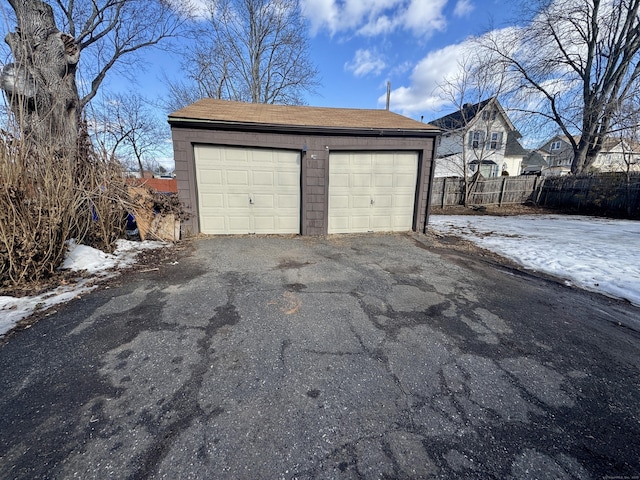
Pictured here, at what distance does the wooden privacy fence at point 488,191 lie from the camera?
43.1 feet

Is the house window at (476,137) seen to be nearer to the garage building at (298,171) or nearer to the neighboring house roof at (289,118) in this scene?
the neighboring house roof at (289,118)

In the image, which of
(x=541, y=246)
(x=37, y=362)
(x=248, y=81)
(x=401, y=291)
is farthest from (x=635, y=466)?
(x=248, y=81)

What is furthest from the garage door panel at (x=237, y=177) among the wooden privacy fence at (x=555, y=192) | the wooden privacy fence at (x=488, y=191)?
the wooden privacy fence at (x=488, y=191)

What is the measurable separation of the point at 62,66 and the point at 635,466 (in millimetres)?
10317

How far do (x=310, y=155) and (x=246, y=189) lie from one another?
5.91 feet

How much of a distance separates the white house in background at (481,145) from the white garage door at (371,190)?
27.5 feet

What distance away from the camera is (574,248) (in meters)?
5.84

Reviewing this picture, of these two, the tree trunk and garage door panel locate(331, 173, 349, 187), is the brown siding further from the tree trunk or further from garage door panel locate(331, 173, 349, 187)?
the tree trunk

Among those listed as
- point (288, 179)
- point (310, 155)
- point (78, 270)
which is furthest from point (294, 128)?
point (78, 270)

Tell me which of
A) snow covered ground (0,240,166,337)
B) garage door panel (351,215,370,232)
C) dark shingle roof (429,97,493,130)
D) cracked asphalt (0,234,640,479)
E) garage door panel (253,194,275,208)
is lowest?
cracked asphalt (0,234,640,479)

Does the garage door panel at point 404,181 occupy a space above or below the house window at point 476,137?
below

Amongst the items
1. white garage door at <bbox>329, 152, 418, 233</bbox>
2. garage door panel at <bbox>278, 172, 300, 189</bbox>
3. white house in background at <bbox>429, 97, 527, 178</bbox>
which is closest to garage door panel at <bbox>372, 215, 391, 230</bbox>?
white garage door at <bbox>329, 152, 418, 233</bbox>

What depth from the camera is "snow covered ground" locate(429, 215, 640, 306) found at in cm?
415

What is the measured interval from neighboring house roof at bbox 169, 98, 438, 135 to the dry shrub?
8.73 feet
